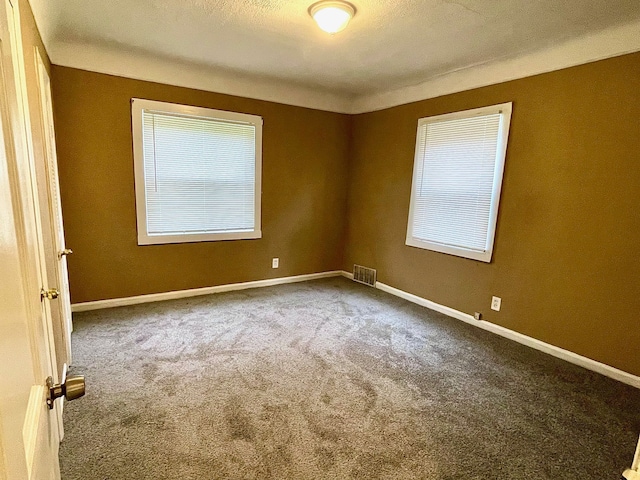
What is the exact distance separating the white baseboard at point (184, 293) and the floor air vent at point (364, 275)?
1.33 feet

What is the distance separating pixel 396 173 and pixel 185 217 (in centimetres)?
241

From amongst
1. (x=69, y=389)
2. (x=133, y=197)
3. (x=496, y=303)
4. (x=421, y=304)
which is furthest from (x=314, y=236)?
(x=69, y=389)

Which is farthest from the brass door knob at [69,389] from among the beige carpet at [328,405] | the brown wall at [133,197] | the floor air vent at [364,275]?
the floor air vent at [364,275]

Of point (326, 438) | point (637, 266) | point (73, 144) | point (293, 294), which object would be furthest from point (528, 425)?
point (73, 144)

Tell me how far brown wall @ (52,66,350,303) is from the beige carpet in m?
0.55

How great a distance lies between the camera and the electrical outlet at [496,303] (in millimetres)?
3191

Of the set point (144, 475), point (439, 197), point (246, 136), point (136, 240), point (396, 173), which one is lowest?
point (144, 475)

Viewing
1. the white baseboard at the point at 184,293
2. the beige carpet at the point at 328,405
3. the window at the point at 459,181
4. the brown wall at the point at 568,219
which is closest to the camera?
the beige carpet at the point at 328,405

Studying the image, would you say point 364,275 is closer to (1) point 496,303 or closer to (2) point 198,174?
(1) point 496,303

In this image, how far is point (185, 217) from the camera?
375cm

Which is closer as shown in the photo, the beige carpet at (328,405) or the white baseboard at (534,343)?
the beige carpet at (328,405)

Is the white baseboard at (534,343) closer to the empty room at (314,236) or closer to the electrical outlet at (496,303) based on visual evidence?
the empty room at (314,236)

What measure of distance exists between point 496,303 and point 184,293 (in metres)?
3.17

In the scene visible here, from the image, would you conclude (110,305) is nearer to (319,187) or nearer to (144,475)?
(144,475)
